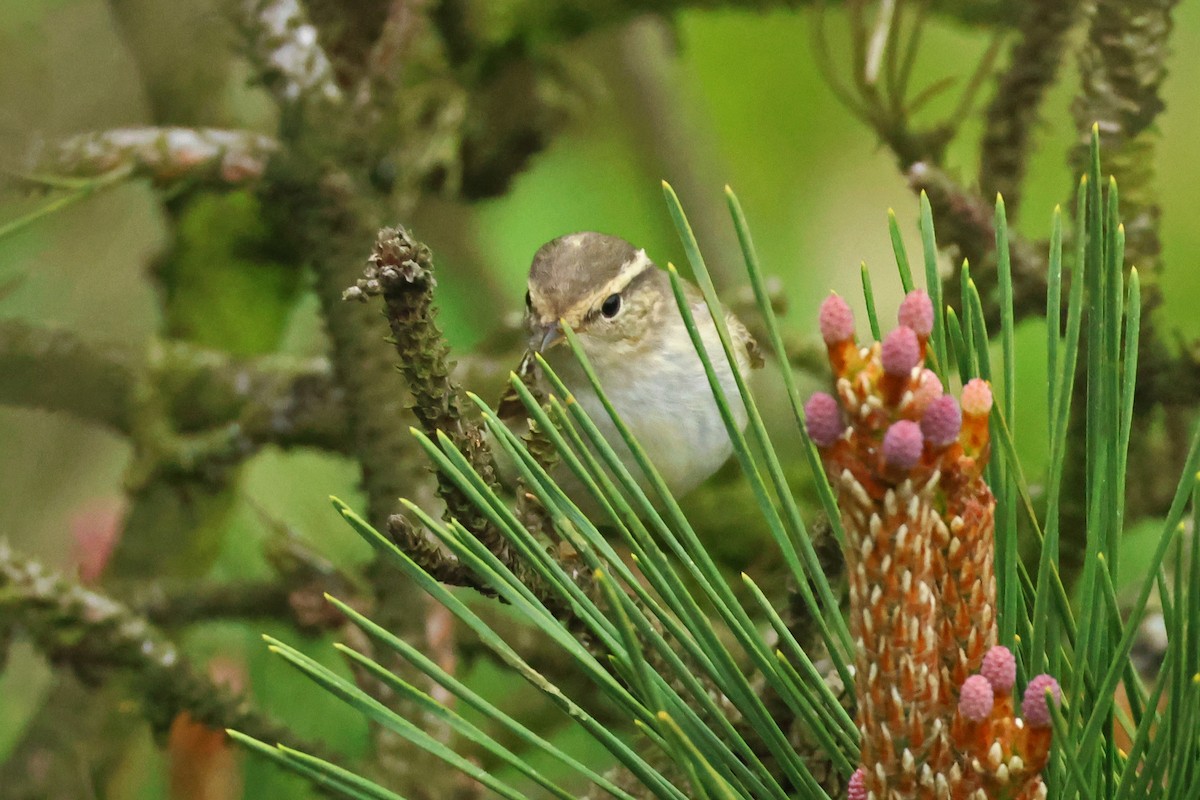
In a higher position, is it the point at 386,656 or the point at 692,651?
the point at 692,651

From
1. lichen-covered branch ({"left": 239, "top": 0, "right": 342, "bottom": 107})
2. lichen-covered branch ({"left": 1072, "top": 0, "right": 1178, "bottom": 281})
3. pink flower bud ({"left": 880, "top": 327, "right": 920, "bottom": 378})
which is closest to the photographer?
pink flower bud ({"left": 880, "top": 327, "right": 920, "bottom": 378})

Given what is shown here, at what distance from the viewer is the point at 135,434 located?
111 cm

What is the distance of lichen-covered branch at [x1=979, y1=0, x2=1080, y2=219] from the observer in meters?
0.92

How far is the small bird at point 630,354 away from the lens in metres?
0.89

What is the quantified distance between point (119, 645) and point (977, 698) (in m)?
0.67

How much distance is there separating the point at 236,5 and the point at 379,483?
1.32 feet

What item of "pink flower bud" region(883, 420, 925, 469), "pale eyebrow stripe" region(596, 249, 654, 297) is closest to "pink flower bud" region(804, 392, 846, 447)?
"pink flower bud" region(883, 420, 925, 469)

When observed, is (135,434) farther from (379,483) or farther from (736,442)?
(736,442)

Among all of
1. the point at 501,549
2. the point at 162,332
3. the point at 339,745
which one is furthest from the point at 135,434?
the point at 501,549

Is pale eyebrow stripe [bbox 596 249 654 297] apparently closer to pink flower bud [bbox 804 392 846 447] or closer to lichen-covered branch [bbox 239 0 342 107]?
lichen-covered branch [bbox 239 0 342 107]

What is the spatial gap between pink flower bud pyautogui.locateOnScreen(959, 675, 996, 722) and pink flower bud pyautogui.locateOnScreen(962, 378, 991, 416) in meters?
0.08

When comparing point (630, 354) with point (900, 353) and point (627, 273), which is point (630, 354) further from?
point (900, 353)

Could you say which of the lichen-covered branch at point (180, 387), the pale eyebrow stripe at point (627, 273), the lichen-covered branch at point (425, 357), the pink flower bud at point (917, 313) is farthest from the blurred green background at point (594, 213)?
the pink flower bud at point (917, 313)

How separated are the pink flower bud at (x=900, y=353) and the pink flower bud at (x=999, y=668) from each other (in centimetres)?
9
